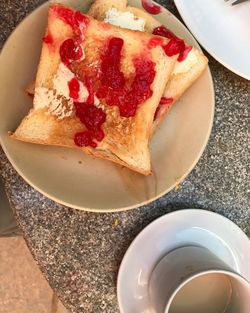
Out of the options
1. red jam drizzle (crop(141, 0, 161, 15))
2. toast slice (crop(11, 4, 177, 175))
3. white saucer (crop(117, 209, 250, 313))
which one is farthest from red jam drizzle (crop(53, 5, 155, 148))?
white saucer (crop(117, 209, 250, 313))

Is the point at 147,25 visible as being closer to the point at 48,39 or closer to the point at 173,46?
the point at 173,46

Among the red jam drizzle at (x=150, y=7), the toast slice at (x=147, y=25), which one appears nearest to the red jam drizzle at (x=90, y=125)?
the toast slice at (x=147, y=25)

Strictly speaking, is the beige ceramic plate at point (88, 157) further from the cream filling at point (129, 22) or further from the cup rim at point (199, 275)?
the cup rim at point (199, 275)

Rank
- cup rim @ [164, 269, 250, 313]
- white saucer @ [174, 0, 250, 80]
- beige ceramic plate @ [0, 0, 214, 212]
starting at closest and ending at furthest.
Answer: cup rim @ [164, 269, 250, 313] → beige ceramic plate @ [0, 0, 214, 212] → white saucer @ [174, 0, 250, 80]

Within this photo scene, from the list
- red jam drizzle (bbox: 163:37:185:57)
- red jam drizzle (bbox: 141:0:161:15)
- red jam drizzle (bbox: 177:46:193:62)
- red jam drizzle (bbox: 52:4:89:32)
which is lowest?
red jam drizzle (bbox: 177:46:193:62)

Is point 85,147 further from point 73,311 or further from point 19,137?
point 73,311

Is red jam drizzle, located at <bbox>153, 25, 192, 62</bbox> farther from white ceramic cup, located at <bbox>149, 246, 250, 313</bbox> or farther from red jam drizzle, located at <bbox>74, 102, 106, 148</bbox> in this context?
white ceramic cup, located at <bbox>149, 246, 250, 313</bbox>
